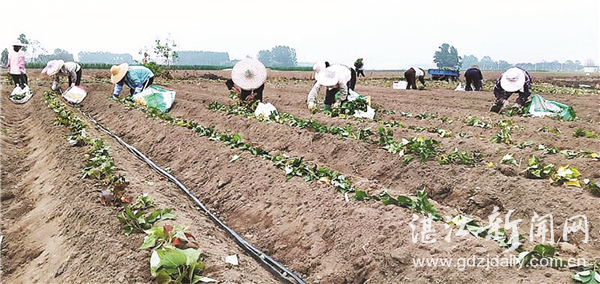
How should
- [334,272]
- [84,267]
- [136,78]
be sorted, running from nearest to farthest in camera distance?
[84,267]
[334,272]
[136,78]

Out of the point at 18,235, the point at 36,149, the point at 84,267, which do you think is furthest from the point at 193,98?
the point at 84,267

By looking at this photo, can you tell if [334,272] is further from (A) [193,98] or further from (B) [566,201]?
(A) [193,98]

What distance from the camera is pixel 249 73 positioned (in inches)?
479

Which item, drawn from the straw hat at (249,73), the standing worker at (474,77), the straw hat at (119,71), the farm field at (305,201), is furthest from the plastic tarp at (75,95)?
the standing worker at (474,77)

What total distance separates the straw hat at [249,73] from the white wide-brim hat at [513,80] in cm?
620

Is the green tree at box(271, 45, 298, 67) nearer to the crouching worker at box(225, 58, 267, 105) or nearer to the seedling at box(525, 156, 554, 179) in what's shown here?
the crouching worker at box(225, 58, 267, 105)

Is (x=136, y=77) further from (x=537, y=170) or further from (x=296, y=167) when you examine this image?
(x=537, y=170)

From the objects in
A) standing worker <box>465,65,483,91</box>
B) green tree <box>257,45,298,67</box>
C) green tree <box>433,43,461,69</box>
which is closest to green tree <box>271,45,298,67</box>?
green tree <box>257,45,298,67</box>

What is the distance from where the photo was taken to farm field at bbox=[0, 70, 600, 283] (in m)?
4.18

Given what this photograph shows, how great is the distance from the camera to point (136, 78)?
14641 millimetres

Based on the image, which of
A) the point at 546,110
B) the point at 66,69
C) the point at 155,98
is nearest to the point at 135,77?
the point at 155,98

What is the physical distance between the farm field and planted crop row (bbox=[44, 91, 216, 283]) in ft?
0.41

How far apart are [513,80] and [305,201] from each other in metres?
9.15

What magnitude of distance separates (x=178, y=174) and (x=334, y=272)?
4477mm
